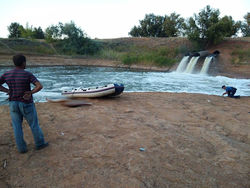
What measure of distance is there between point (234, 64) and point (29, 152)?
25425mm

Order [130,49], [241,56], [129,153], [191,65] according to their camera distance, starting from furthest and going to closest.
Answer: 1. [130,49]
2. [191,65]
3. [241,56]
4. [129,153]

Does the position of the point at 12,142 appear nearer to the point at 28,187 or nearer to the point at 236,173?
the point at 28,187

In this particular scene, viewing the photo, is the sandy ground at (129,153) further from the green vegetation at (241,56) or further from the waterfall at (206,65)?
the green vegetation at (241,56)

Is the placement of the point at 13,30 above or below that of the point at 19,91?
above

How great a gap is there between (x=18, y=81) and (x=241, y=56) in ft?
90.5

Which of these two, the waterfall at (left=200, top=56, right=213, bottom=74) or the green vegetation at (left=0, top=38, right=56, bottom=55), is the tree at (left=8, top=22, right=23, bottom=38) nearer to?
the green vegetation at (left=0, top=38, right=56, bottom=55)

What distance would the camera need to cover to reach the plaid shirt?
3166 millimetres

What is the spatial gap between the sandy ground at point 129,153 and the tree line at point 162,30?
93.6ft

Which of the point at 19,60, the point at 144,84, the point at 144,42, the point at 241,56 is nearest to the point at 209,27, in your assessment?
the point at 241,56

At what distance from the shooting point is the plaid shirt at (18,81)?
3.17m

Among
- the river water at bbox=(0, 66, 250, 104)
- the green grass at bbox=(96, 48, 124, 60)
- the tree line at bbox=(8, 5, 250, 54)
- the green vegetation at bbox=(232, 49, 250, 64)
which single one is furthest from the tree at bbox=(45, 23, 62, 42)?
the green vegetation at bbox=(232, 49, 250, 64)

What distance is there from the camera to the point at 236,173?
315 cm

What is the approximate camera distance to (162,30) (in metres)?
58.3

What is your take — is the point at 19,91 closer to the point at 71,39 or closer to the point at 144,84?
the point at 144,84
